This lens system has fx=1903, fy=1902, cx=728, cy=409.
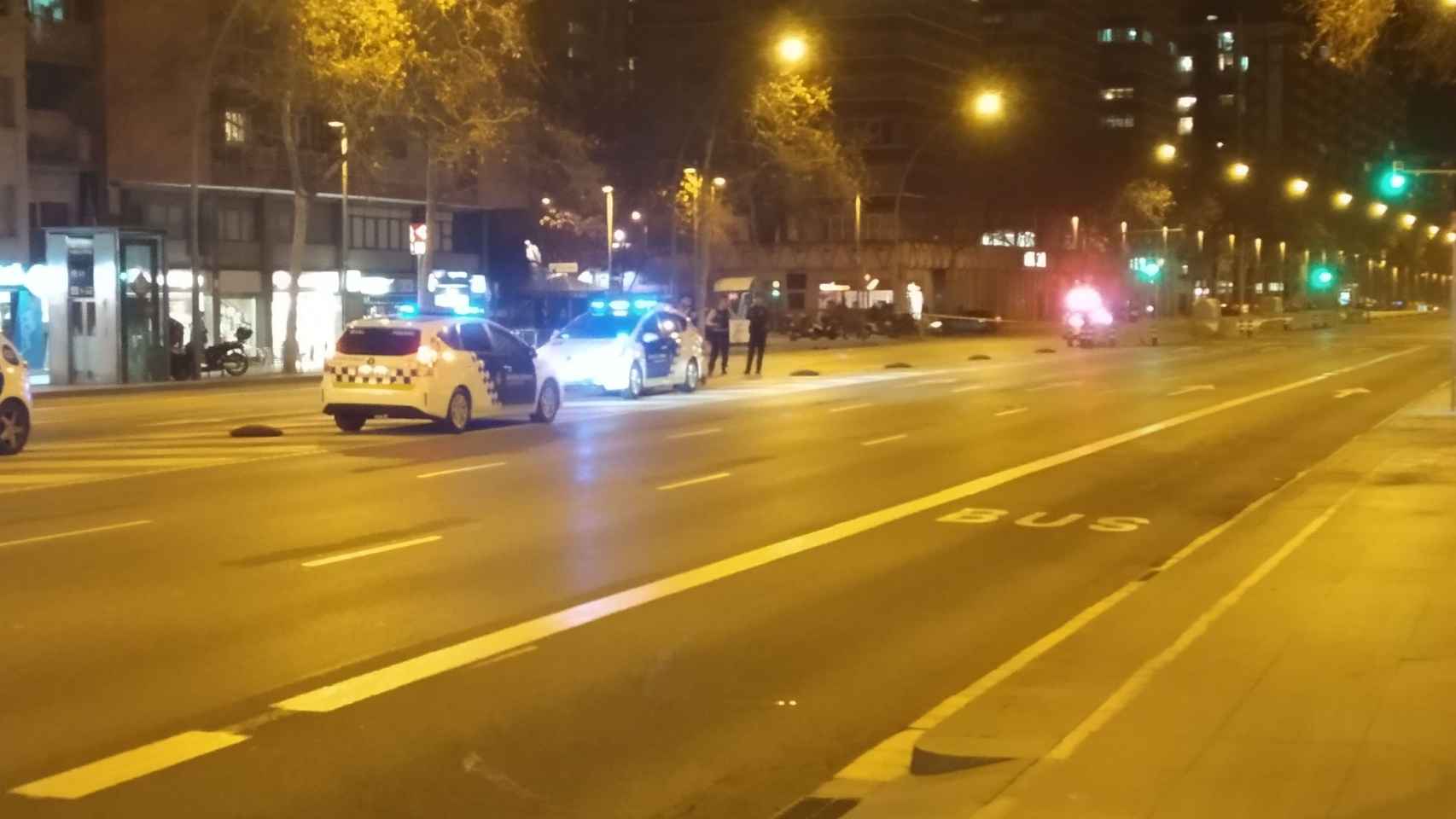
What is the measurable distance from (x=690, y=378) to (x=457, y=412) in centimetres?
1202

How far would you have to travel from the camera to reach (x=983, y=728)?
866cm

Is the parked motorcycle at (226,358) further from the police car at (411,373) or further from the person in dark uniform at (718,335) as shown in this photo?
the police car at (411,373)

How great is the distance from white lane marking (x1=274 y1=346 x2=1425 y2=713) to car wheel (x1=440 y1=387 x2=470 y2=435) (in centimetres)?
806

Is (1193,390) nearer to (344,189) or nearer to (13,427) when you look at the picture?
(13,427)

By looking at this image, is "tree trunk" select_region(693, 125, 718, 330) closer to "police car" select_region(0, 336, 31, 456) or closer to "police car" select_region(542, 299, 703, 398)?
"police car" select_region(542, 299, 703, 398)

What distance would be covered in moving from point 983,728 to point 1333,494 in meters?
11.0

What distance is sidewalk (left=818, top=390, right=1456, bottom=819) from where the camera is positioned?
285 inches

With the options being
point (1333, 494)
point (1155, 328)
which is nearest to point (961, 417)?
point (1333, 494)

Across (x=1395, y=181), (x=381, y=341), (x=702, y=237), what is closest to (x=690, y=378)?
(x=381, y=341)

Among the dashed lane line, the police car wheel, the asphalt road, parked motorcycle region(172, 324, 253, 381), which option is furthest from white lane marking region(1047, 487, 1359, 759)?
parked motorcycle region(172, 324, 253, 381)

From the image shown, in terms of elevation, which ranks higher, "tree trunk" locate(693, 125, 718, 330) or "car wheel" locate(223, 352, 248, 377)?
"tree trunk" locate(693, 125, 718, 330)

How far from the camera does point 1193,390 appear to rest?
38250 mm

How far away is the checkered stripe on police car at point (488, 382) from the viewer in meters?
26.5

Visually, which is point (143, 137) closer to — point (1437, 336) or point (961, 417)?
point (961, 417)
